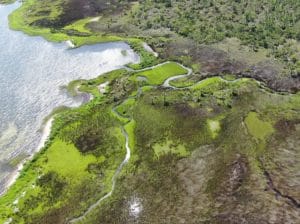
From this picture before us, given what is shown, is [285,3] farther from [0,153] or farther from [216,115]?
[0,153]

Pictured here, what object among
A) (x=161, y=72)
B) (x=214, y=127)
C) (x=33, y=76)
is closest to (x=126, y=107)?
(x=161, y=72)

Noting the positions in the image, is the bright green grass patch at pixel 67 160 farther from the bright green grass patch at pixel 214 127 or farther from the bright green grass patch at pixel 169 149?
the bright green grass patch at pixel 214 127

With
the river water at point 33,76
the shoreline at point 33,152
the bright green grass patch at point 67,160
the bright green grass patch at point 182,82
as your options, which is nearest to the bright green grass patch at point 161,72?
the bright green grass patch at point 182,82

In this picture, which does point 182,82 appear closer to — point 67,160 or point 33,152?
point 67,160

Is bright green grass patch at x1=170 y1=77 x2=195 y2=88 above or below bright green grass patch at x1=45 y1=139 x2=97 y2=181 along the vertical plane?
below

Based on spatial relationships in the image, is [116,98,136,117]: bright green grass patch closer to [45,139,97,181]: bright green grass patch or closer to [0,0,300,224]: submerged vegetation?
[0,0,300,224]: submerged vegetation

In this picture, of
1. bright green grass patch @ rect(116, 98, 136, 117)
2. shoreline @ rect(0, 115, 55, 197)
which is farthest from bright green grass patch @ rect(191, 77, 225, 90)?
shoreline @ rect(0, 115, 55, 197)
